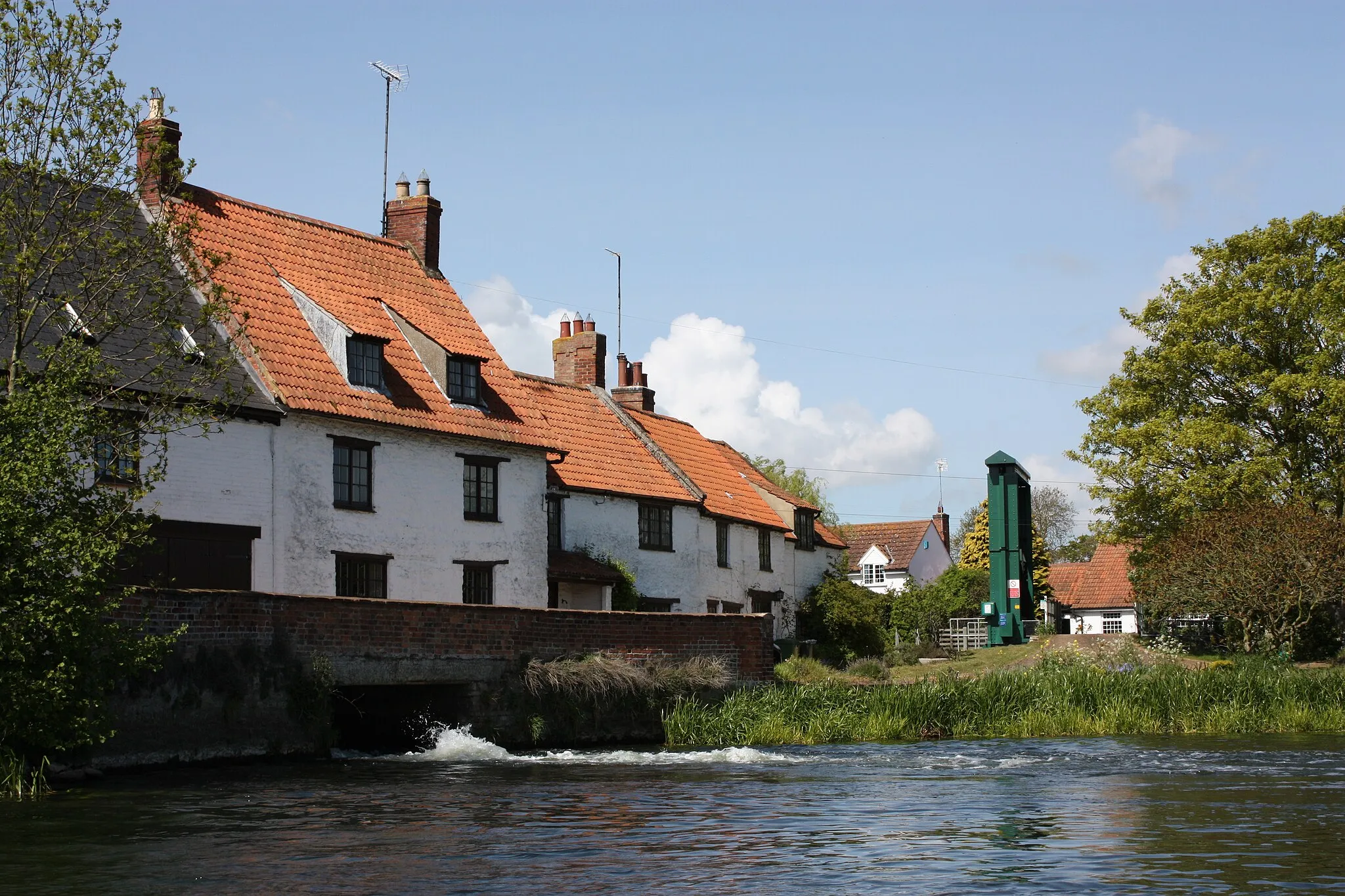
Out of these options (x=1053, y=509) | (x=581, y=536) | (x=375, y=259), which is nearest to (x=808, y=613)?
(x=581, y=536)

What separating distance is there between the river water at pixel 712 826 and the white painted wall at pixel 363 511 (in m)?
7.20

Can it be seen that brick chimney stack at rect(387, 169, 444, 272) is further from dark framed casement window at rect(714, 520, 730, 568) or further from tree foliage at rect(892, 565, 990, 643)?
tree foliage at rect(892, 565, 990, 643)

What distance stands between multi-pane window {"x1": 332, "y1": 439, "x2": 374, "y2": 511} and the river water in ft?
29.0

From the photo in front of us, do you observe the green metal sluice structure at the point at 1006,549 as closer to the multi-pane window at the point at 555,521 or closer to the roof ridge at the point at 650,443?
the roof ridge at the point at 650,443

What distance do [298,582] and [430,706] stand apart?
4409 mm

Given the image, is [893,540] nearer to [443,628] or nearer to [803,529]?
[803,529]

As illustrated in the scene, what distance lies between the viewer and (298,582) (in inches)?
1239

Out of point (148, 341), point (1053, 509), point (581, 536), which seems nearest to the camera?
point (148, 341)

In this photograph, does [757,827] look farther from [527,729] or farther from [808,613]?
[808,613]

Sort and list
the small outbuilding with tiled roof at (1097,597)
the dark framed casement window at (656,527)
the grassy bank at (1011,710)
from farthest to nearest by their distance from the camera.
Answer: the small outbuilding with tiled roof at (1097,597) → the dark framed casement window at (656,527) → the grassy bank at (1011,710)

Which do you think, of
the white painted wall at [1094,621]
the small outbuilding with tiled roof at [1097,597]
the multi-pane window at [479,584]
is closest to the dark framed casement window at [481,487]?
the multi-pane window at [479,584]

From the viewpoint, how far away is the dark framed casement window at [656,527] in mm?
44406

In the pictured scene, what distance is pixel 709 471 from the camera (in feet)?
167

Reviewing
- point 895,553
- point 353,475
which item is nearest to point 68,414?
point 353,475
